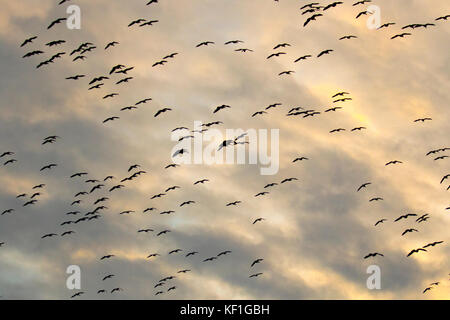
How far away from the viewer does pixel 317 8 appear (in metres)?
142
